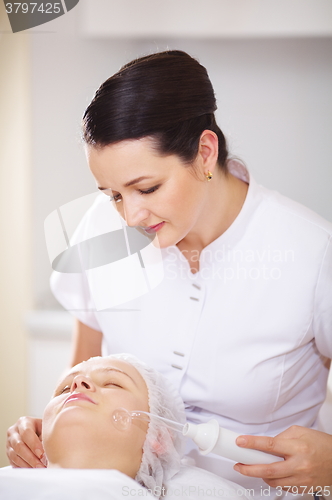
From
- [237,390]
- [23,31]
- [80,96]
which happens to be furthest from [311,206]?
[23,31]

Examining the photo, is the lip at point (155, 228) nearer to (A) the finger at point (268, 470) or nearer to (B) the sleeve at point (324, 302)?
(B) the sleeve at point (324, 302)

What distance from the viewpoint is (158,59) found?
81cm

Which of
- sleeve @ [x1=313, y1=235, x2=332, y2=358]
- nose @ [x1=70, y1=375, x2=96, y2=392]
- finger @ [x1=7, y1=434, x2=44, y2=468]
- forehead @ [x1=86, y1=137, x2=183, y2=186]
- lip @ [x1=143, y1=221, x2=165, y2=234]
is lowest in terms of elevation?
finger @ [x1=7, y1=434, x2=44, y2=468]

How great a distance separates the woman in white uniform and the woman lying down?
68mm

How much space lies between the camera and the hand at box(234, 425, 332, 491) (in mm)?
770

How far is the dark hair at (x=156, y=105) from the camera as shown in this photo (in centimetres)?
77

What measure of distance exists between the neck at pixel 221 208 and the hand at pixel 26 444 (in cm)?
48

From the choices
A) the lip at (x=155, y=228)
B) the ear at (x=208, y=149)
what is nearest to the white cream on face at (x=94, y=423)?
the lip at (x=155, y=228)

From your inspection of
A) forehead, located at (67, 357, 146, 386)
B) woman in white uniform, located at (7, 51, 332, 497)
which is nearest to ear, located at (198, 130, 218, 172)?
woman in white uniform, located at (7, 51, 332, 497)

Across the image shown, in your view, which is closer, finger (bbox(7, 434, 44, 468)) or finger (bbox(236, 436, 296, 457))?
finger (bbox(236, 436, 296, 457))

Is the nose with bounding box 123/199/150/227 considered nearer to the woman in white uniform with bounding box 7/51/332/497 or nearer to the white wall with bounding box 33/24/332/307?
the woman in white uniform with bounding box 7/51/332/497

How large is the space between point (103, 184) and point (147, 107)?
0.14 metres

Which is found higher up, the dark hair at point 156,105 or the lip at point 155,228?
the dark hair at point 156,105

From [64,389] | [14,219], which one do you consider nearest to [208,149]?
[14,219]
